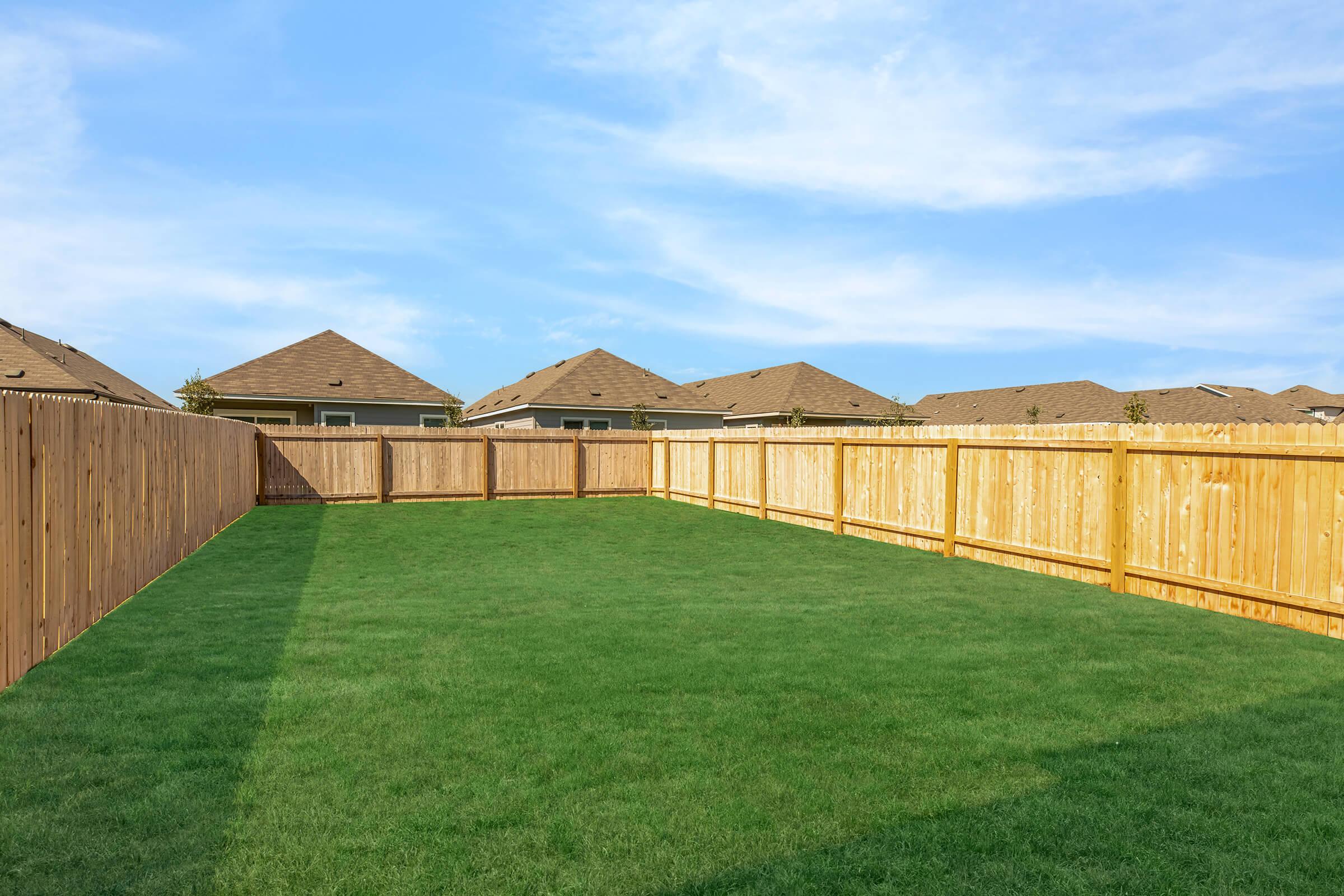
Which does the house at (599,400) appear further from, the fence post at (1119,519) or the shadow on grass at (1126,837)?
the shadow on grass at (1126,837)

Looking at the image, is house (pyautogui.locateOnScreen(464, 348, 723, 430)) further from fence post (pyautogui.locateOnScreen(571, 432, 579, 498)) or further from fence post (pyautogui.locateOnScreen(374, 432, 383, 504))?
fence post (pyautogui.locateOnScreen(374, 432, 383, 504))

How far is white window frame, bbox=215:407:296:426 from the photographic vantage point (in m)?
27.6

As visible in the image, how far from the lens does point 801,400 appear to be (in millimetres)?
37094

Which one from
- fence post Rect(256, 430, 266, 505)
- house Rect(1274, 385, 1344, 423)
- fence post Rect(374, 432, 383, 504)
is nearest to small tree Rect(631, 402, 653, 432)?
fence post Rect(374, 432, 383, 504)

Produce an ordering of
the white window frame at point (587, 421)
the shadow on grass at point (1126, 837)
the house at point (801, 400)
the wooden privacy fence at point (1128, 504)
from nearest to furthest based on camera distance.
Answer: the shadow on grass at point (1126, 837)
the wooden privacy fence at point (1128, 504)
the white window frame at point (587, 421)
the house at point (801, 400)

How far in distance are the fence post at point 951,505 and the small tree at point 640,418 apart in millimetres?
21332

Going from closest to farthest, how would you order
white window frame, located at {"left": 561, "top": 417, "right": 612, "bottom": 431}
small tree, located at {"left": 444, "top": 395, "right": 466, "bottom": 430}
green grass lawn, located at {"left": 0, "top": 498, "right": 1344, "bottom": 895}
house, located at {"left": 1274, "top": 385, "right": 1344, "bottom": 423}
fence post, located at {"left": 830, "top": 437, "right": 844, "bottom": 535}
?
green grass lawn, located at {"left": 0, "top": 498, "right": 1344, "bottom": 895} → fence post, located at {"left": 830, "top": 437, "right": 844, "bottom": 535} → small tree, located at {"left": 444, "top": 395, "right": 466, "bottom": 430} → white window frame, located at {"left": 561, "top": 417, "right": 612, "bottom": 431} → house, located at {"left": 1274, "top": 385, "right": 1344, "bottom": 423}

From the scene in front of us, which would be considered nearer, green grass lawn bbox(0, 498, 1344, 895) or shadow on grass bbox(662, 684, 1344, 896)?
shadow on grass bbox(662, 684, 1344, 896)

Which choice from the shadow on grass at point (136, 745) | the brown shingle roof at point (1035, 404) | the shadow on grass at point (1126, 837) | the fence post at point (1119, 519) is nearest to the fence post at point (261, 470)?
the shadow on grass at point (136, 745)

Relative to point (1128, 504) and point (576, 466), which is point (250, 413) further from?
point (1128, 504)

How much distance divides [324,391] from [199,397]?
3818mm

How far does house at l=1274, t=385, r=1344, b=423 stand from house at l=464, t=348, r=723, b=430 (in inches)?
2044

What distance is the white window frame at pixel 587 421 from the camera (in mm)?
31969

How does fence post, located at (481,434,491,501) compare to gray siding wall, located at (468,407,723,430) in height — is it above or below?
below
